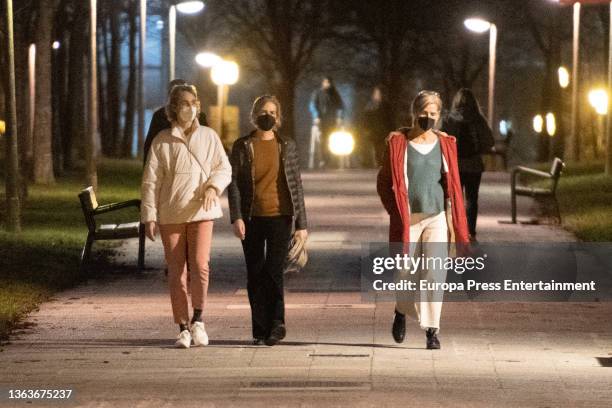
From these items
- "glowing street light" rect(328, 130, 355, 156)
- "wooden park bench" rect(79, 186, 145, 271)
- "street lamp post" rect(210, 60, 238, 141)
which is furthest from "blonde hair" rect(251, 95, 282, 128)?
"glowing street light" rect(328, 130, 355, 156)

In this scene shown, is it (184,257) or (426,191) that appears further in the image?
(184,257)

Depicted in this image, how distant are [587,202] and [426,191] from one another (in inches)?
653

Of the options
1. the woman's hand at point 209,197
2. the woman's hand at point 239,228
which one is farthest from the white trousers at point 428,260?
the woman's hand at point 209,197

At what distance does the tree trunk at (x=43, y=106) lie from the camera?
115 ft

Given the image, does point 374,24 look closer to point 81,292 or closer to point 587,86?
point 587,86

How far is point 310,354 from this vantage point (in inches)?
466

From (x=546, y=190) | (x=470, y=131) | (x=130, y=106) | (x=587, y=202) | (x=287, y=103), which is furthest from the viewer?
(x=130, y=106)

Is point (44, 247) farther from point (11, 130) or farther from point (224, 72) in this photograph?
point (224, 72)

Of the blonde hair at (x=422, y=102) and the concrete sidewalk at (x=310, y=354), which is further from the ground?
the blonde hair at (x=422, y=102)

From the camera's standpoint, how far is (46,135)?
35656mm

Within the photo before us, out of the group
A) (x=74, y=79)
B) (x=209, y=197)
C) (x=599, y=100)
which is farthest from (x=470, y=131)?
(x=599, y=100)

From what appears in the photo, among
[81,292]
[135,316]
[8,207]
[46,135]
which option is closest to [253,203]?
[135,316]

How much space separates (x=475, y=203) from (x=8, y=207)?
6311mm

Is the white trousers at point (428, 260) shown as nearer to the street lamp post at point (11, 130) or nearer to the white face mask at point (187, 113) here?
the white face mask at point (187, 113)
